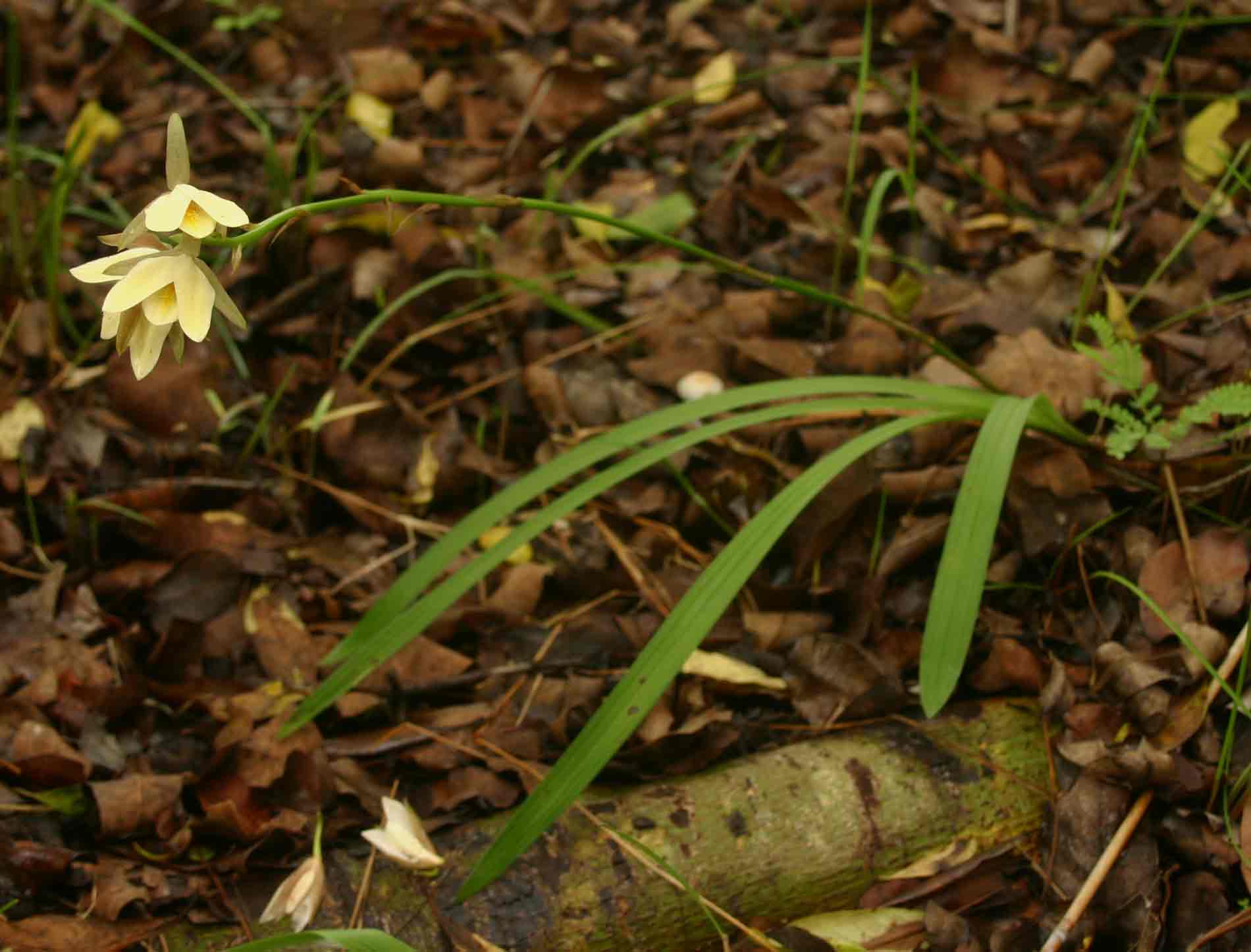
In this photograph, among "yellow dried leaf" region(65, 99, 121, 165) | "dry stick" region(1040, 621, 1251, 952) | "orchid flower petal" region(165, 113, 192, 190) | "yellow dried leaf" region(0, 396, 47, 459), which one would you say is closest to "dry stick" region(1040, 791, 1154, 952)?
"dry stick" region(1040, 621, 1251, 952)

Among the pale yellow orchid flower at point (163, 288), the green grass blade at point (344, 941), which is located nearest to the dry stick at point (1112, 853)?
the green grass blade at point (344, 941)

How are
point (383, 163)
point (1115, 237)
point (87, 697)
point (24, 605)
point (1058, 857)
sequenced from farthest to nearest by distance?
point (383, 163), point (1115, 237), point (24, 605), point (87, 697), point (1058, 857)

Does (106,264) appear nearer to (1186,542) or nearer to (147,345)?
(147,345)

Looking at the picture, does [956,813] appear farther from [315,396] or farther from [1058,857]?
[315,396]

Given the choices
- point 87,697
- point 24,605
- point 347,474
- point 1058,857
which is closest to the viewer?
point 1058,857

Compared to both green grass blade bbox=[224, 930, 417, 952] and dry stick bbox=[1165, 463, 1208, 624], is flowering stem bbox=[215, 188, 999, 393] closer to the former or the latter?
dry stick bbox=[1165, 463, 1208, 624]

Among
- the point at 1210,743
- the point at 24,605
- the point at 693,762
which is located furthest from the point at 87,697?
the point at 1210,743

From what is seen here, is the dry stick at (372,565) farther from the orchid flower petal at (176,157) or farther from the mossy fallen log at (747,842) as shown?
the orchid flower petal at (176,157)
